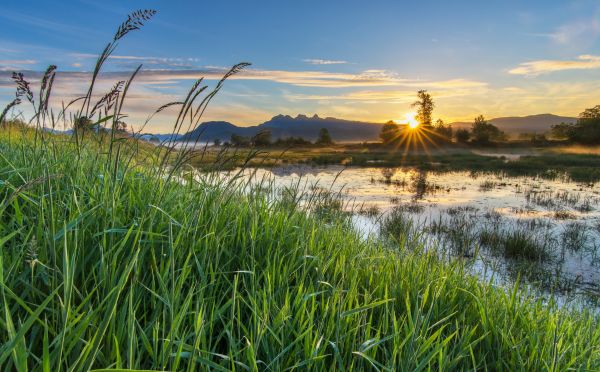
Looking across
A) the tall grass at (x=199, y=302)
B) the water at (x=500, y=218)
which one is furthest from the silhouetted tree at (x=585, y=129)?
the tall grass at (x=199, y=302)

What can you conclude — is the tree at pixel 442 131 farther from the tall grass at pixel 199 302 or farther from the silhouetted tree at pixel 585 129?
the tall grass at pixel 199 302

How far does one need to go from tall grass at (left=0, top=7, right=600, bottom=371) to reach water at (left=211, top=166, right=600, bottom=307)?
0.75 meters

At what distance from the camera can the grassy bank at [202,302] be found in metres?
1.76

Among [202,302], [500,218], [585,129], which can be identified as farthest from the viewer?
[585,129]

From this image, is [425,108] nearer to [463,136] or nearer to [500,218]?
[463,136]

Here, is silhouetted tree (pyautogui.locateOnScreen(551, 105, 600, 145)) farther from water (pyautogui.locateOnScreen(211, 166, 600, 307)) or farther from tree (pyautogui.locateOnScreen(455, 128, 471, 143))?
water (pyautogui.locateOnScreen(211, 166, 600, 307))

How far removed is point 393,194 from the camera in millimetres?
19391

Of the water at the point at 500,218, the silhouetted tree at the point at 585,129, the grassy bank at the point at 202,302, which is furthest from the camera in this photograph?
the silhouetted tree at the point at 585,129

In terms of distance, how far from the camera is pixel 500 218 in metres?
14.1

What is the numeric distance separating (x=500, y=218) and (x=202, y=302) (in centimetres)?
1404

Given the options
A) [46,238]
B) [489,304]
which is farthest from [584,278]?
[46,238]

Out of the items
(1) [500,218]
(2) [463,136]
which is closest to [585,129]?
(2) [463,136]

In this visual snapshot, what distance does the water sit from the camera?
7.92 m

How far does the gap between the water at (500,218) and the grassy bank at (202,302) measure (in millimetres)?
745
